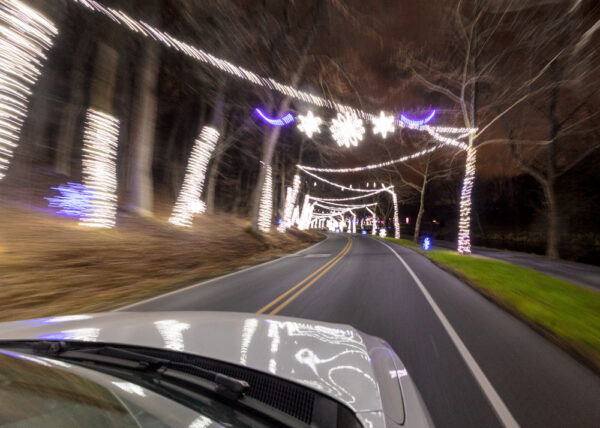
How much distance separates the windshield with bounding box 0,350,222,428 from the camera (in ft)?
4.42

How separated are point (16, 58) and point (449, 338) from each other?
11733 mm

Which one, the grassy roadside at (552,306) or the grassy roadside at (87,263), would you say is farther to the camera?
the grassy roadside at (87,263)

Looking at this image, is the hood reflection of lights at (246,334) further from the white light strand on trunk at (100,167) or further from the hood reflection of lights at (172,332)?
the white light strand on trunk at (100,167)

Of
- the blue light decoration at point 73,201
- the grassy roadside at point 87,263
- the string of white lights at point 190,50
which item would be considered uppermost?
the string of white lights at point 190,50

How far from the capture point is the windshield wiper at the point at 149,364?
1.82m

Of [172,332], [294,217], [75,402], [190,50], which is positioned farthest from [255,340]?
[294,217]

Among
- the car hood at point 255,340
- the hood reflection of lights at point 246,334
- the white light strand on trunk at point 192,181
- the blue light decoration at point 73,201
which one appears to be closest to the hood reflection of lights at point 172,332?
the car hood at point 255,340

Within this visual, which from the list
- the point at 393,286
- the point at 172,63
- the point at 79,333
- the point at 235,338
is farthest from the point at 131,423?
the point at 172,63

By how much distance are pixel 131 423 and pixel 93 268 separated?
30.9 ft

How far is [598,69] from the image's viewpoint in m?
13.3

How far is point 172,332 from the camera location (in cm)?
270

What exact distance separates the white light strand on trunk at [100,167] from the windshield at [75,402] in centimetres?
1179

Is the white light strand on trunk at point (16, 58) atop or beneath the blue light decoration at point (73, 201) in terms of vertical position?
atop

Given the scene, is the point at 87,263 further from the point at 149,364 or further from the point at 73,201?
the point at 149,364
